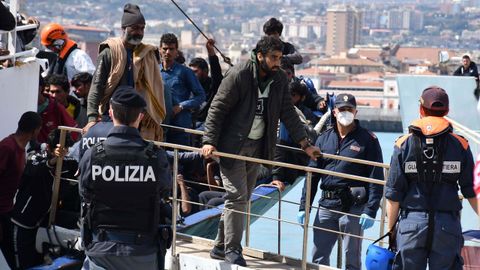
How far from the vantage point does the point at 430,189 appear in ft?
21.5

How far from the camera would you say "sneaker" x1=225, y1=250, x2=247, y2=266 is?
762 cm

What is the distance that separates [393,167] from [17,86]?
12.8 feet

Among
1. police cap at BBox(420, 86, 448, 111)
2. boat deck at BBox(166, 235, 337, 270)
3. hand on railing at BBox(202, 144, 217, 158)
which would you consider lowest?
boat deck at BBox(166, 235, 337, 270)

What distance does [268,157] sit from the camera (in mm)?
7734

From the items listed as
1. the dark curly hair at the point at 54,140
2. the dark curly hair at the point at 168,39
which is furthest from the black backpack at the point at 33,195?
the dark curly hair at the point at 168,39

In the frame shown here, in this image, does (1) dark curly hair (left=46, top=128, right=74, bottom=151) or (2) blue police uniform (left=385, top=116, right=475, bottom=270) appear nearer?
(2) blue police uniform (left=385, top=116, right=475, bottom=270)

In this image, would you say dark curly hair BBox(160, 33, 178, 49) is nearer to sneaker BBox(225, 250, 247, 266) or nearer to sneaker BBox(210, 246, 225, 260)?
sneaker BBox(210, 246, 225, 260)

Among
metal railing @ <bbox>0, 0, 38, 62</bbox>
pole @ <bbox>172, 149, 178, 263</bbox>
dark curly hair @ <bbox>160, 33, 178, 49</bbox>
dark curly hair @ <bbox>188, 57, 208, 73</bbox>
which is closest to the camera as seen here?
pole @ <bbox>172, 149, 178, 263</bbox>

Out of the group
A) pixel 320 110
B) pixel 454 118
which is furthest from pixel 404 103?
pixel 320 110

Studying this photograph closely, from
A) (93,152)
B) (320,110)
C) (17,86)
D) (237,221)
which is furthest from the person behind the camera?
(320,110)

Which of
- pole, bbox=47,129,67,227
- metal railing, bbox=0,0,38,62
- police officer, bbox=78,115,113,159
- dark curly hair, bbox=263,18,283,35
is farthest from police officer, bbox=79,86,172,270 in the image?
dark curly hair, bbox=263,18,283,35

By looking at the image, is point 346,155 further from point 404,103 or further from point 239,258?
point 404,103

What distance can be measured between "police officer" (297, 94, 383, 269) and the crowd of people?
0.01m

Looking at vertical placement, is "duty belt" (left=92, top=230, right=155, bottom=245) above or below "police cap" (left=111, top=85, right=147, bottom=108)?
below
